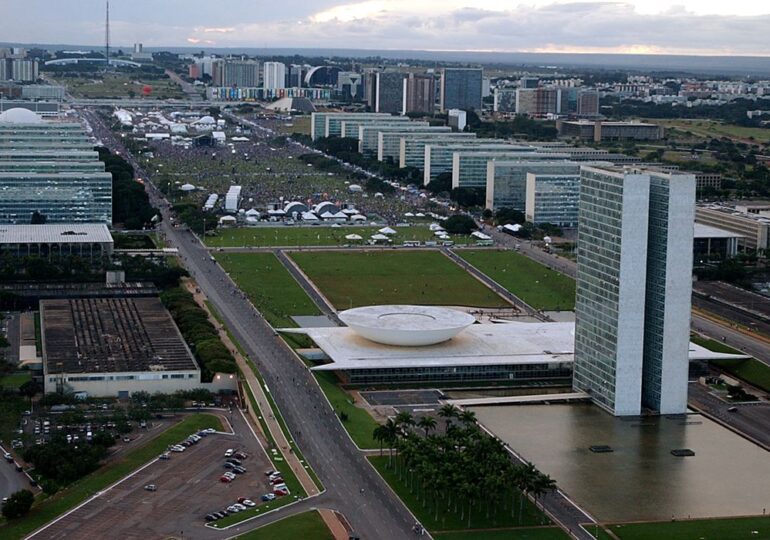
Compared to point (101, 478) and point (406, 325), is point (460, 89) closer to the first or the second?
point (406, 325)

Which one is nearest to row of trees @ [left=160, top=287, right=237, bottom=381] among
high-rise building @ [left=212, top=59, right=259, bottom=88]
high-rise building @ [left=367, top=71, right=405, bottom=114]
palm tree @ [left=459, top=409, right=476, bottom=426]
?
palm tree @ [left=459, top=409, right=476, bottom=426]

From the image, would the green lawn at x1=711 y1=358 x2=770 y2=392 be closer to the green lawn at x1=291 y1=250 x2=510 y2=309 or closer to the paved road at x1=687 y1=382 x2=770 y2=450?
the paved road at x1=687 y1=382 x2=770 y2=450

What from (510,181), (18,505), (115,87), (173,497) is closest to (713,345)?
(173,497)

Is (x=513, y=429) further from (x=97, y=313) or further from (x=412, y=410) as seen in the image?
(x=97, y=313)

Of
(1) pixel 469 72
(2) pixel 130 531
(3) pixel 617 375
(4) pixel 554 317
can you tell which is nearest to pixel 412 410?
(3) pixel 617 375

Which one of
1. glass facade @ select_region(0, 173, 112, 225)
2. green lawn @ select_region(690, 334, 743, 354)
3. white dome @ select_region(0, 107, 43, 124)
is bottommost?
green lawn @ select_region(690, 334, 743, 354)
